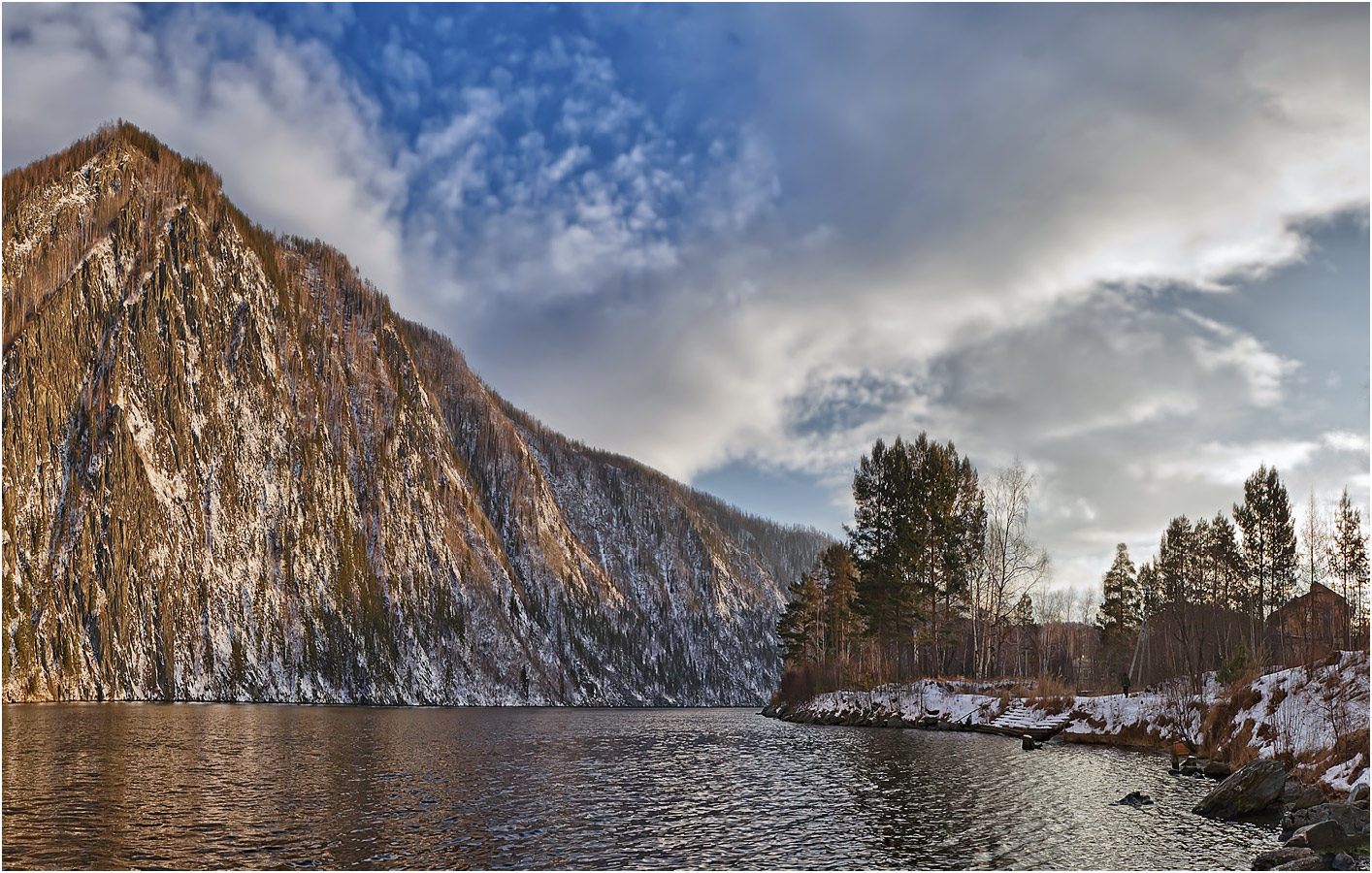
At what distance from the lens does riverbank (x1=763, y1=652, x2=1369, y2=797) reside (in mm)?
24641

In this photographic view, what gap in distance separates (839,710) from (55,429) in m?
98.3

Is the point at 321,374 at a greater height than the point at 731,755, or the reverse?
the point at 321,374

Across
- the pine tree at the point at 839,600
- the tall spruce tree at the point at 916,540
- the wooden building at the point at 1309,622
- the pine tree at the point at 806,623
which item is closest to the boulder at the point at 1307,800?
the wooden building at the point at 1309,622

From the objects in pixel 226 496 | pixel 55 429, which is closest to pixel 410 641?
pixel 226 496

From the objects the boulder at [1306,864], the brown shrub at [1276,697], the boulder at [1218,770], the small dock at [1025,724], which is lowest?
the small dock at [1025,724]

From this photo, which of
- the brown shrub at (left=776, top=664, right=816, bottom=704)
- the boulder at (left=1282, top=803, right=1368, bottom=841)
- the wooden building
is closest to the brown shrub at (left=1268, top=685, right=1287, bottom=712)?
the boulder at (left=1282, top=803, right=1368, bottom=841)

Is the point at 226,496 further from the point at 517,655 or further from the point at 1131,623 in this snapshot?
the point at 1131,623

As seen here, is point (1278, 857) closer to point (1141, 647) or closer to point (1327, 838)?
point (1327, 838)

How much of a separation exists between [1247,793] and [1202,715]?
51.7 ft

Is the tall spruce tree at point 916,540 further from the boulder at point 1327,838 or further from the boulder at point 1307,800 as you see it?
the boulder at point 1327,838

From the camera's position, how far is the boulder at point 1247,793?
2223 centimetres

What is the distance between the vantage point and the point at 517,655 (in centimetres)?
15938

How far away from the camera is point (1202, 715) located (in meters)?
36.1

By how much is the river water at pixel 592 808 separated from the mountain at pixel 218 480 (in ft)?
230
